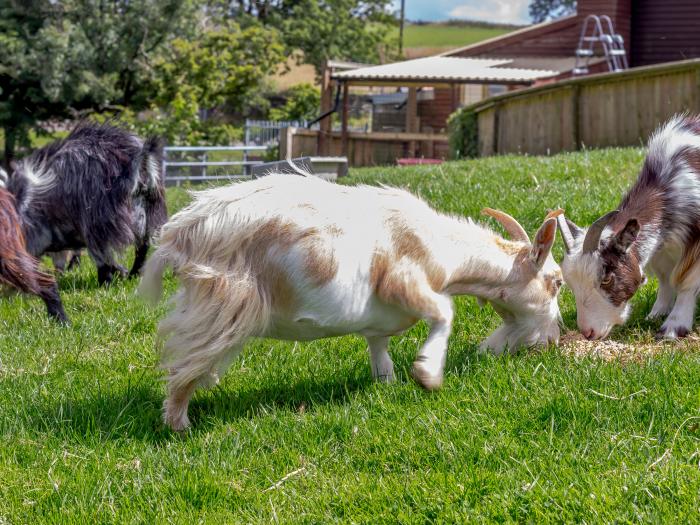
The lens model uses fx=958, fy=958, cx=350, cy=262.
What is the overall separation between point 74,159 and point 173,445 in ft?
15.3

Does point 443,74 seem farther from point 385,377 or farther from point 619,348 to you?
point 385,377

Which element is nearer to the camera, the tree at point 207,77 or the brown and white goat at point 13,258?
the brown and white goat at point 13,258

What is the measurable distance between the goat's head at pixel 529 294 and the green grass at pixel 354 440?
13cm

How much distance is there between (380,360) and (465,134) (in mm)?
17973

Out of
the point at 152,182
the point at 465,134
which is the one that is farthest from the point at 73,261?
the point at 465,134

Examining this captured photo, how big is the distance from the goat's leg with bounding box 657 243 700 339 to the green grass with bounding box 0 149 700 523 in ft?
0.69

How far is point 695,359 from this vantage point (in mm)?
5020

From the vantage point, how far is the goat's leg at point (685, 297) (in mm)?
5879

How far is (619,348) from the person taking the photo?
5.66 metres

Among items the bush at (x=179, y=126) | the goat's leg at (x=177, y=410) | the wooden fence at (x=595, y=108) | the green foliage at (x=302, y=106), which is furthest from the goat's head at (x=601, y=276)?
the green foliage at (x=302, y=106)

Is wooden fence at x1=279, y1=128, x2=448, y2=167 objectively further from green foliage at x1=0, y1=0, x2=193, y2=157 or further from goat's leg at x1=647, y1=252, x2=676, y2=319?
goat's leg at x1=647, y1=252, x2=676, y2=319

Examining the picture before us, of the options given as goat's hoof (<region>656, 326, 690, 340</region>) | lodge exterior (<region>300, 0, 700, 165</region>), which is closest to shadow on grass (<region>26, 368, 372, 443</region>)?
goat's hoof (<region>656, 326, 690, 340</region>)

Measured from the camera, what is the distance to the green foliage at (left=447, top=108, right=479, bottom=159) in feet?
72.8

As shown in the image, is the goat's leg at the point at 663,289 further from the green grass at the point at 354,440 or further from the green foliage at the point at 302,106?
the green foliage at the point at 302,106
